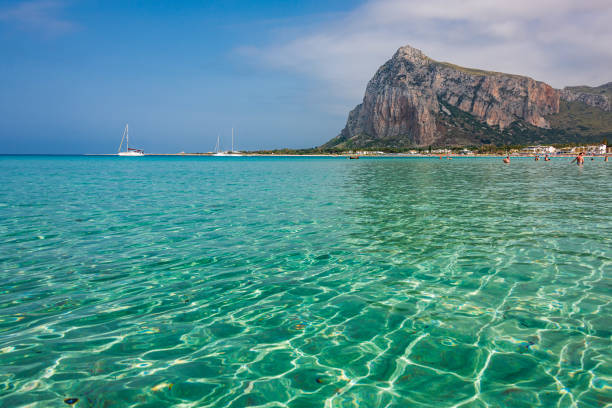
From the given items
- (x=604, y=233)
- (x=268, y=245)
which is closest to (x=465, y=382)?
(x=268, y=245)

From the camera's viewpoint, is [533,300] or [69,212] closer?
[533,300]

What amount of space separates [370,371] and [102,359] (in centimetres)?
410

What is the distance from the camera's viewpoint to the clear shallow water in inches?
183

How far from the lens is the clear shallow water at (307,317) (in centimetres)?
466

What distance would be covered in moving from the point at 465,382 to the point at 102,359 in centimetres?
539

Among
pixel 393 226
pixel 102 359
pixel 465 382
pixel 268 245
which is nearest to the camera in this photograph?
pixel 465 382

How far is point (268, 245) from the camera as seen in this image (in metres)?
11.9

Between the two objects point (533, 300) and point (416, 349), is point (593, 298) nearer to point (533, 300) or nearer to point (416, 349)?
point (533, 300)

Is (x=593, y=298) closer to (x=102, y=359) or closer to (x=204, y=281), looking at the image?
(x=204, y=281)

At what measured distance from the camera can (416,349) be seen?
556cm

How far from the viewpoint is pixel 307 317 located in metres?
6.72

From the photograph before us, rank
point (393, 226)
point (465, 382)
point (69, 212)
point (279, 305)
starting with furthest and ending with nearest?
1. point (69, 212)
2. point (393, 226)
3. point (279, 305)
4. point (465, 382)

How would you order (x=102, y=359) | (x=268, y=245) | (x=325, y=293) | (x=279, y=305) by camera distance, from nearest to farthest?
(x=102, y=359)
(x=279, y=305)
(x=325, y=293)
(x=268, y=245)

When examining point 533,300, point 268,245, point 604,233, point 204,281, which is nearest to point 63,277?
point 204,281
